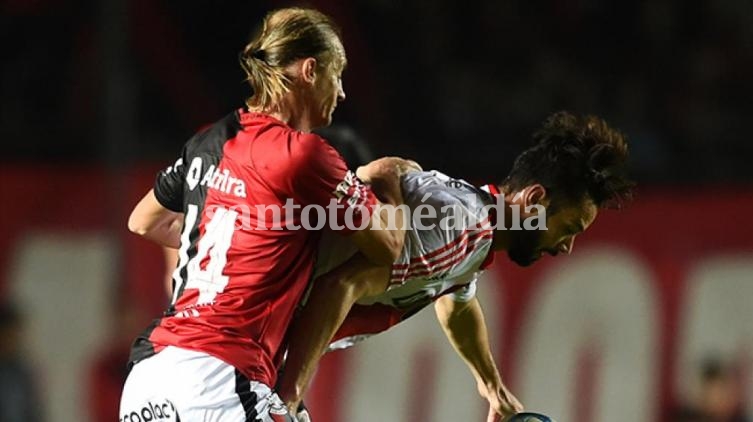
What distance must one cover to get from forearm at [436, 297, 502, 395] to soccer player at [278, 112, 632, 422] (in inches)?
6.2

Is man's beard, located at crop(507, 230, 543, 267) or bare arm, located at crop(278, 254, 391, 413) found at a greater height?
man's beard, located at crop(507, 230, 543, 267)

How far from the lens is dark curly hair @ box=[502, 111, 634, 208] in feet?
12.3

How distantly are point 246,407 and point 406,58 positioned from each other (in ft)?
17.8

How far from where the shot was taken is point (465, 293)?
13.4 feet

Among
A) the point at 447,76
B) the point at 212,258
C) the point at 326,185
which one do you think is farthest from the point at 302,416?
the point at 447,76

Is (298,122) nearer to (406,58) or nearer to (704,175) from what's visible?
(704,175)

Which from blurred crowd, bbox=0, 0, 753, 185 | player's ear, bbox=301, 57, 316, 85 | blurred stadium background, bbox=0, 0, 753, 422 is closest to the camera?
player's ear, bbox=301, 57, 316, 85

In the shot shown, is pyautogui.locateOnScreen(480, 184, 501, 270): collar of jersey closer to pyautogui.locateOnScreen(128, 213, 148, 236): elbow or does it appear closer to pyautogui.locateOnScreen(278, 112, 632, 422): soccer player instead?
pyautogui.locateOnScreen(278, 112, 632, 422): soccer player

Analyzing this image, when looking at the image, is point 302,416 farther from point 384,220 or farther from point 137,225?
point 137,225

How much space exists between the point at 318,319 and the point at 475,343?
0.82m

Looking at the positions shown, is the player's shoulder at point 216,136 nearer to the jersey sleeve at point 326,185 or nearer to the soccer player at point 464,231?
the jersey sleeve at point 326,185

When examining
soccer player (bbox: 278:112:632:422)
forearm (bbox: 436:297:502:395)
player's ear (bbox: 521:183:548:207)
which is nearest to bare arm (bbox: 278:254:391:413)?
soccer player (bbox: 278:112:632:422)

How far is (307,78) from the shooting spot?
137 inches

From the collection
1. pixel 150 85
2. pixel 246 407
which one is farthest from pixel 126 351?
pixel 246 407
